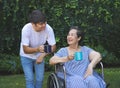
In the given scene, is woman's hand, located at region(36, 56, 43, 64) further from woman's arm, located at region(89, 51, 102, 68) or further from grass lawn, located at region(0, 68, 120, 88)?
grass lawn, located at region(0, 68, 120, 88)

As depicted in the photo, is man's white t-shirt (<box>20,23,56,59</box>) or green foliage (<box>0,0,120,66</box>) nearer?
man's white t-shirt (<box>20,23,56,59</box>)

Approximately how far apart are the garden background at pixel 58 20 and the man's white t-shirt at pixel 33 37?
3.36m

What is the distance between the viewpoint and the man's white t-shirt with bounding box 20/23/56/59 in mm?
5848

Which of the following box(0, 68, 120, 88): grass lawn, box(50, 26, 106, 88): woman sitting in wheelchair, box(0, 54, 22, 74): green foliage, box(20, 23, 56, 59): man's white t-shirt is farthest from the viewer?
box(0, 54, 22, 74): green foliage

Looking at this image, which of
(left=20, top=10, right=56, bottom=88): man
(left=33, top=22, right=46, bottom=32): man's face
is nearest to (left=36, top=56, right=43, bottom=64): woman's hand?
(left=20, top=10, right=56, bottom=88): man

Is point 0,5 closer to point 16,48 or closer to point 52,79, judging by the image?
point 16,48

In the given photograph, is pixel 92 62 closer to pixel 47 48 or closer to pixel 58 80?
pixel 58 80

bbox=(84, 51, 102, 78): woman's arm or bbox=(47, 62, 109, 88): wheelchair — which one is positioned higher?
bbox=(84, 51, 102, 78): woman's arm

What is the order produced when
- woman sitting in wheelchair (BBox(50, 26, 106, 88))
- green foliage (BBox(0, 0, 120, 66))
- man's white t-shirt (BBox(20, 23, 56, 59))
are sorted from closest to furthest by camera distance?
woman sitting in wheelchair (BBox(50, 26, 106, 88)) < man's white t-shirt (BBox(20, 23, 56, 59)) < green foliage (BBox(0, 0, 120, 66))

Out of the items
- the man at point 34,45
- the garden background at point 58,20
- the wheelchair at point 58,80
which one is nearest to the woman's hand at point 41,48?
the man at point 34,45

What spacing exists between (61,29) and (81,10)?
A: 0.61 meters

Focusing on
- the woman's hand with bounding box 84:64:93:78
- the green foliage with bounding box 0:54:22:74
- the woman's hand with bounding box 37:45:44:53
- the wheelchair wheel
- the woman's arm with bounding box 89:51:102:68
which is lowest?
the green foliage with bounding box 0:54:22:74

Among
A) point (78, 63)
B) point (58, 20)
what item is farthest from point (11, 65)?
point (78, 63)

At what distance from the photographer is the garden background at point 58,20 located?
9.50 m
